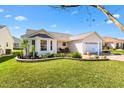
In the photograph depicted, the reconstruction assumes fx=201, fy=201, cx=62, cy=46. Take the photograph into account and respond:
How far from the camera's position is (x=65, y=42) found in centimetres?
821

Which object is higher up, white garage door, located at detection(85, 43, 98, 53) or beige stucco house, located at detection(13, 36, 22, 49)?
beige stucco house, located at detection(13, 36, 22, 49)

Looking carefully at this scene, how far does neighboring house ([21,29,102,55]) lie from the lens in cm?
767

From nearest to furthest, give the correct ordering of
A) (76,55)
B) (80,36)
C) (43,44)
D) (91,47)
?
(80,36) → (91,47) → (76,55) → (43,44)

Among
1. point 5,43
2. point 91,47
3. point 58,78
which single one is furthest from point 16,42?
point 58,78

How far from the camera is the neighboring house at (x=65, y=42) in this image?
7.67m

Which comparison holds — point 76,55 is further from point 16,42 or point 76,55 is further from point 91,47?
point 16,42

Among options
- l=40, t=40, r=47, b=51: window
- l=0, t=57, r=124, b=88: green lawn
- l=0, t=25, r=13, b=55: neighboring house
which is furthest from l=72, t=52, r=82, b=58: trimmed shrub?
l=0, t=25, r=13, b=55: neighboring house

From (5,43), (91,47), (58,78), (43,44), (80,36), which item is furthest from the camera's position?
(5,43)

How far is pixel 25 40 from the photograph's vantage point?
888cm

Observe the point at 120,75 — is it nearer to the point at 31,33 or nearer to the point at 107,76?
the point at 107,76

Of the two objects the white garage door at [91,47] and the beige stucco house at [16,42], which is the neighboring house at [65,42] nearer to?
the white garage door at [91,47]

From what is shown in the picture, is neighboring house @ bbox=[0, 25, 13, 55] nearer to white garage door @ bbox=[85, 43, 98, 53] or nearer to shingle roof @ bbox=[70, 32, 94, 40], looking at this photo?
shingle roof @ bbox=[70, 32, 94, 40]

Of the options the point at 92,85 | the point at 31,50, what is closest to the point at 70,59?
the point at 31,50

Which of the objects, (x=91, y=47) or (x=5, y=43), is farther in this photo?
(x=5, y=43)
